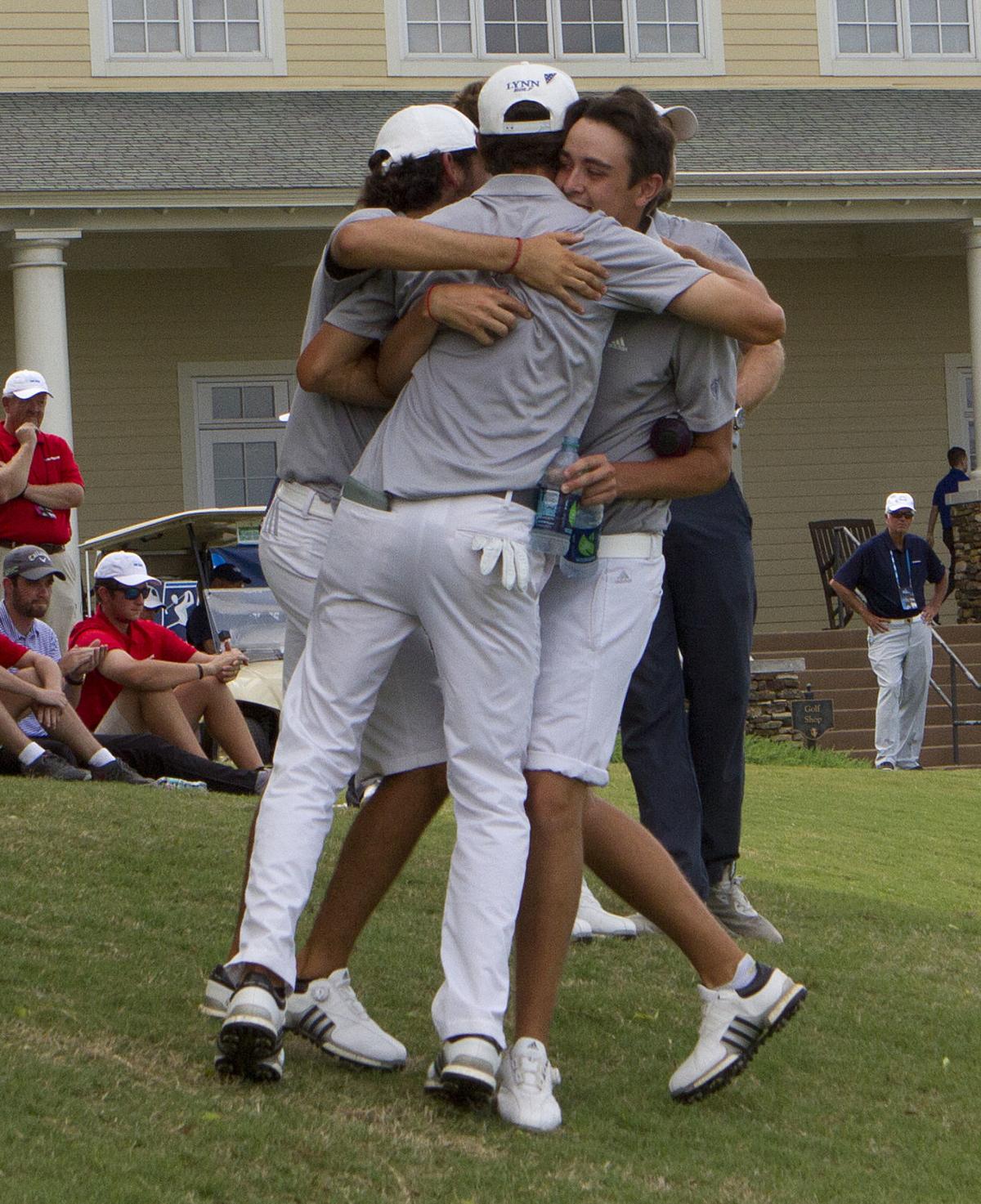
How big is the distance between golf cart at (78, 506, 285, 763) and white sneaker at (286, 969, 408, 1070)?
7042mm

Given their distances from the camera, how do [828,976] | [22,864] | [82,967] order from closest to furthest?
[82,967]
[828,976]
[22,864]

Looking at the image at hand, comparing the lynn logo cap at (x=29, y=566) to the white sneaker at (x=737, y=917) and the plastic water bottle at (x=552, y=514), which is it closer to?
the white sneaker at (x=737, y=917)

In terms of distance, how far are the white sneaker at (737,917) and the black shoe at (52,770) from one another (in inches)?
151

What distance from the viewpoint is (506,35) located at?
63.7ft

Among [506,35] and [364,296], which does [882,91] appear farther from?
[364,296]

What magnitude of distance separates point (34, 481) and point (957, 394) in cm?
1251

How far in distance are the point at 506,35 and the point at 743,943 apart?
15686mm

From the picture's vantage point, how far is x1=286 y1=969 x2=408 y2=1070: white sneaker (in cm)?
386

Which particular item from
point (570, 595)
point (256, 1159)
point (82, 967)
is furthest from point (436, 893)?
point (256, 1159)

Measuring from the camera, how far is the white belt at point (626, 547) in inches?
154

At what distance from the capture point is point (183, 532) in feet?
49.4

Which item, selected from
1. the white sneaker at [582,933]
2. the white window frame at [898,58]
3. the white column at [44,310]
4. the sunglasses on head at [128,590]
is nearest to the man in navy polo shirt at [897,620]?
the white window frame at [898,58]

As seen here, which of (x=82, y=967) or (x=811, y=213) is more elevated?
(x=811, y=213)

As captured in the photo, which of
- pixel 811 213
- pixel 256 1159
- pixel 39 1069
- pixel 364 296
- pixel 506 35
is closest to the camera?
pixel 256 1159
